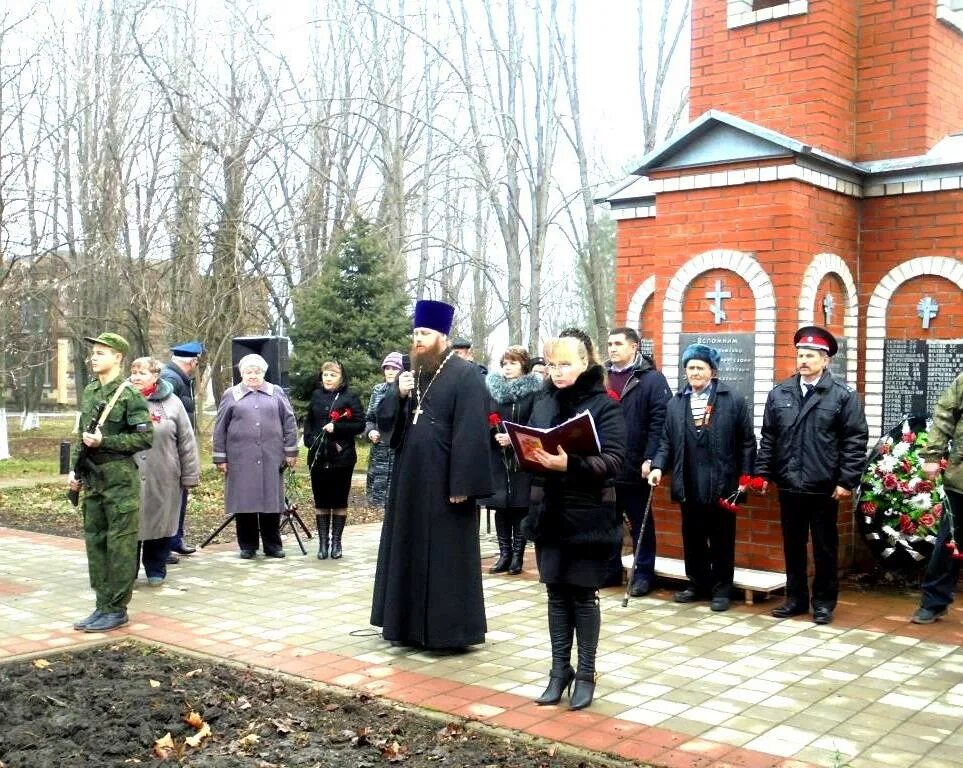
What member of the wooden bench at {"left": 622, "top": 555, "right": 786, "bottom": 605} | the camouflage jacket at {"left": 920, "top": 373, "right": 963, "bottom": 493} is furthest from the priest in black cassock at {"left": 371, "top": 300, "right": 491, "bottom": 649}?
the camouflage jacket at {"left": 920, "top": 373, "right": 963, "bottom": 493}

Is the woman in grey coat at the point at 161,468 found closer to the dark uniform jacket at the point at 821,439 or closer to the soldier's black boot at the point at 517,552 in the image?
the soldier's black boot at the point at 517,552

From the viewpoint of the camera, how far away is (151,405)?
27.6 feet

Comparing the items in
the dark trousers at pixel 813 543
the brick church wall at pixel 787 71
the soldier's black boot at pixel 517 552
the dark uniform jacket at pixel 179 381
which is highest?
the brick church wall at pixel 787 71

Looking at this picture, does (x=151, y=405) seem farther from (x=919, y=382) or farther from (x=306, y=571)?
(x=919, y=382)

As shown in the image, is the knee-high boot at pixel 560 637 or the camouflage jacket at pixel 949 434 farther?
the camouflage jacket at pixel 949 434

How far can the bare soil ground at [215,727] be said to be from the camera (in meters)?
4.46

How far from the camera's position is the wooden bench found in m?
7.51

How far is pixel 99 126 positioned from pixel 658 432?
2146cm

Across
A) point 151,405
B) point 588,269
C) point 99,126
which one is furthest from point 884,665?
point 99,126

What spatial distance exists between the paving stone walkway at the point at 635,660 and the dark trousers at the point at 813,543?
26cm

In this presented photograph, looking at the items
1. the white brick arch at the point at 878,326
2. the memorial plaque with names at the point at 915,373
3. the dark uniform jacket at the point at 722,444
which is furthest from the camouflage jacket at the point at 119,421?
the memorial plaque with names at the point at 915,373

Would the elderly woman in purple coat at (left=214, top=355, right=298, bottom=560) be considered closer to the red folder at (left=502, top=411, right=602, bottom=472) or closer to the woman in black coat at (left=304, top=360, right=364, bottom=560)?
the woman in black coat at (left=304, top=360, right=364, bottom=560)

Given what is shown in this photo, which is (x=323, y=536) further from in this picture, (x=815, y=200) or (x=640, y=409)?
(x=815, y=200)

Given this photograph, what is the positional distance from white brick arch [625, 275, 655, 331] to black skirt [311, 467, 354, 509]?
300cm
